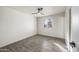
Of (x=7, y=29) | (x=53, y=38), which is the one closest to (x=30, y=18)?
(x=7, y=29)

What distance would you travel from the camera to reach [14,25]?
75.1 inches

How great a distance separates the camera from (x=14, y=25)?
6.26 feet

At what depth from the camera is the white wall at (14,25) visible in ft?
5.89

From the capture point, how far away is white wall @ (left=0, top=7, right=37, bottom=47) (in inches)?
70.6

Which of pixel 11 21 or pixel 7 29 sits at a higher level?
pixel 11 21

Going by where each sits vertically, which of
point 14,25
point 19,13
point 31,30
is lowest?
Result: point 31,30

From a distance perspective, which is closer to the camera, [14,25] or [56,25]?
[56,25]

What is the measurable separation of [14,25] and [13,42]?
20.9 inches
